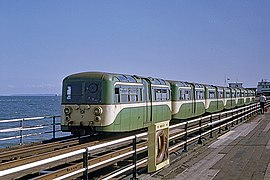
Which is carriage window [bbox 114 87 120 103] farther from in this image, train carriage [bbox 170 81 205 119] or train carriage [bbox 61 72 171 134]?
train carriage [bbox 170 81 205 119]

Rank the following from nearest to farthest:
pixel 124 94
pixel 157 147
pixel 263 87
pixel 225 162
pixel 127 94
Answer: pixel 157 147 → pixel 225 162 → pixel 124 94 → pixel 127 94 → pixel 263 87

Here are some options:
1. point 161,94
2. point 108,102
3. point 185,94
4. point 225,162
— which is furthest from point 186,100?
point 225,162

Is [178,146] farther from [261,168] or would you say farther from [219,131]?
[219,131]

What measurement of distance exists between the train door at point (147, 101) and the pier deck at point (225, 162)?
363cm

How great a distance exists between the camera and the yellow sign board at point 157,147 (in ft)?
35.7

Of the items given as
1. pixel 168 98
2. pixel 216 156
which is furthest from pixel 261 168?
pixel 168 98

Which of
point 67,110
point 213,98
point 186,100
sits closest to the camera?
point 67,110

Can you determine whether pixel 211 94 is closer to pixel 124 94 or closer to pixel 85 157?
pixel 124 94

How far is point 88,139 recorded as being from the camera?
17.5 metres

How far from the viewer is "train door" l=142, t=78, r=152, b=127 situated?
67.9 ft

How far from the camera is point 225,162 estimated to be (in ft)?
43.1

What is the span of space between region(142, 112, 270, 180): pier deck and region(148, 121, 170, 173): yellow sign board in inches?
9.6

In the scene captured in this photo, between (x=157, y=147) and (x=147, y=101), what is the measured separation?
9.82m

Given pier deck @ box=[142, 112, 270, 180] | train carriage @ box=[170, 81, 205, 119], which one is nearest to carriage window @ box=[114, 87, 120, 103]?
pier deck @ box=[142, 112, 270, 180]
